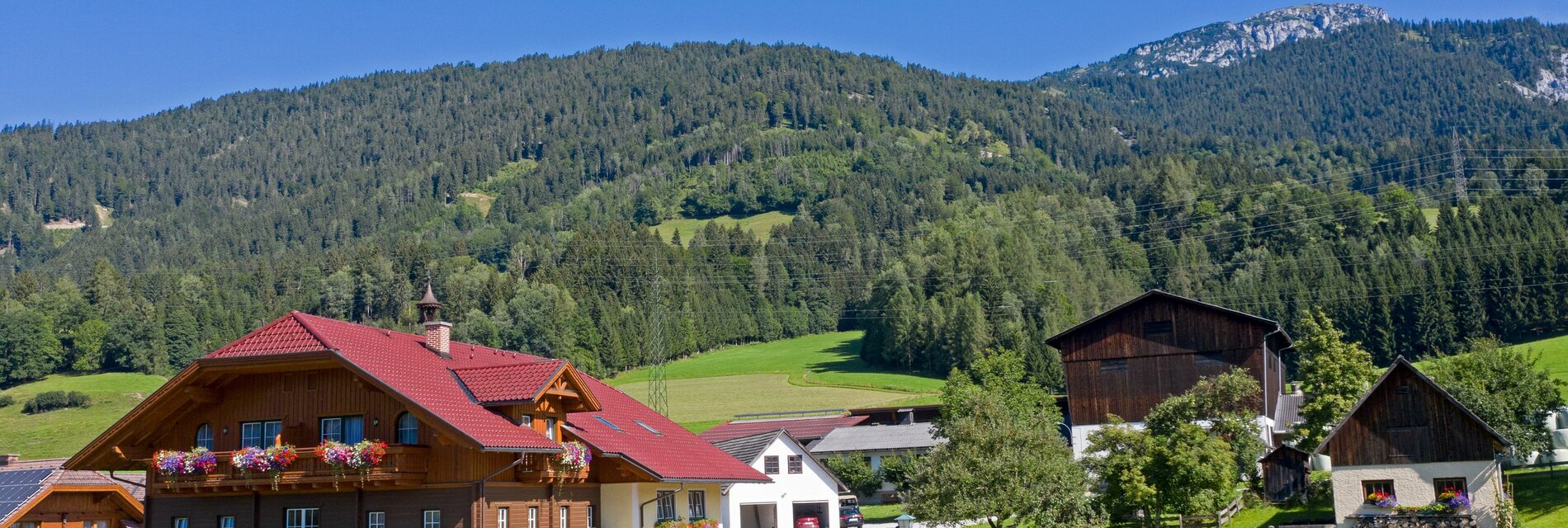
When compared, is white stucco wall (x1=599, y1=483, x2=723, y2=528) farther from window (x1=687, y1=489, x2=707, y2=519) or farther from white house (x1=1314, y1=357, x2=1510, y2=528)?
white house (x1=1314, y1=357, x2=1510, y2=528)

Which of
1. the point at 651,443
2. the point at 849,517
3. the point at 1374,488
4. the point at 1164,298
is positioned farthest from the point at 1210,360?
the point at 651,443

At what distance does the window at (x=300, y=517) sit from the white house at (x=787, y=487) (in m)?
25.4

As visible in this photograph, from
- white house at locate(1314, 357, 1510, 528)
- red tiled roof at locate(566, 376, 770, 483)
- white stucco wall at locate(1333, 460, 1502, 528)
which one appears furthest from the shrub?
white house at locate(1314, 357, 1510, 528)

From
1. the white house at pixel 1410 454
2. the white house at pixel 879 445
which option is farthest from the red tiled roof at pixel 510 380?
the white house at pixel 879 445

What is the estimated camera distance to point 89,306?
165m

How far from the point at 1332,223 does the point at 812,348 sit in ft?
222

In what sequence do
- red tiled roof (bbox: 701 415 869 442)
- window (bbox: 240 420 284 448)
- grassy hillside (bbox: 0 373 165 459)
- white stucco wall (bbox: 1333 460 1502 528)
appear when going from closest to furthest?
window (bbox: 240 420 284 448)
white stucco wall (bbox: 1333 460 1502 528)
red tiled roof (bbox: 701 415 869 442)
grassy hillside (bbox: 0 373 165 459)

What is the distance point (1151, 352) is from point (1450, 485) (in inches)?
966

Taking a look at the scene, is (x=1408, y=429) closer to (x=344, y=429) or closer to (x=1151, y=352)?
(x=1151, y=352)

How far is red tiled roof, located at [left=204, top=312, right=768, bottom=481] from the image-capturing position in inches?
1324

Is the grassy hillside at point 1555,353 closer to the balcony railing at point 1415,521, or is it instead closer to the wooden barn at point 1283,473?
the wooden barn at point 1283,473

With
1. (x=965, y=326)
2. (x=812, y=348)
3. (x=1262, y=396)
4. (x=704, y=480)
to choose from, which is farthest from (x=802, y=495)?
(x=812, y=348)

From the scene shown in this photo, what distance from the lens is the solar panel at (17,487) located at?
36.3 metres

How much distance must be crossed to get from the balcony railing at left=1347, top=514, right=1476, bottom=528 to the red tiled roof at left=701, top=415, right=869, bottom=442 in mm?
37814
